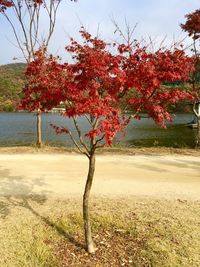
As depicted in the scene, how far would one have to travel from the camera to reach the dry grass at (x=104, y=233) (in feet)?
21.4

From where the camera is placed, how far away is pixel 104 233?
7.48 m

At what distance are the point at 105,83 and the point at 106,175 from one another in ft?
18.0

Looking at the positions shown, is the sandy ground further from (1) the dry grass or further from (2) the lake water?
(2) the lake water

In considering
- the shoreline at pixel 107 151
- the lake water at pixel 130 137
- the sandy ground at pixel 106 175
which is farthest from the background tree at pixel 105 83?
the lake water at pixel 130 137

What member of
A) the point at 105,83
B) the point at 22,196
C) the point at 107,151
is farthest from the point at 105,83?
the point at 107,151

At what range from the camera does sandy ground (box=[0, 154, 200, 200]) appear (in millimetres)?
9594

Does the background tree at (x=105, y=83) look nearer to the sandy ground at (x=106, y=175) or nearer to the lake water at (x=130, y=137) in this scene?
the sandy ground at (x=106, y=175)

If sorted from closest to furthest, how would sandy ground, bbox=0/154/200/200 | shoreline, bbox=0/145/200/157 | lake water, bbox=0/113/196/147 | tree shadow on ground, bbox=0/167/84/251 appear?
tree shadow on ground, bbox=0/167/84/251, sandy ground, bbox=0/154/200/200, shoreline, bbox=0/145/200/157, lake water, bbox=0/113/196/147

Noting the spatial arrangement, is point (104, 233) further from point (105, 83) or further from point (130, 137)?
point (130, 137)

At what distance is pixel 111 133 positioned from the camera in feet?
18.6

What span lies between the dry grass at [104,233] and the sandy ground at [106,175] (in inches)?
26.3

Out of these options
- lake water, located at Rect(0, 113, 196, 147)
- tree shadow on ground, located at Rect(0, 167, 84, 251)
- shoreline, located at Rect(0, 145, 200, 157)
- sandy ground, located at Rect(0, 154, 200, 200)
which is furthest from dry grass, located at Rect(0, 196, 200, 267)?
lake water, located at Rect(0, 113, 196, 147)

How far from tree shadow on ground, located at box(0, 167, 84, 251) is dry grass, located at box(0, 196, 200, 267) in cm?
2

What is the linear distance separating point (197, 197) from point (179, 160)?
460 centimetres
